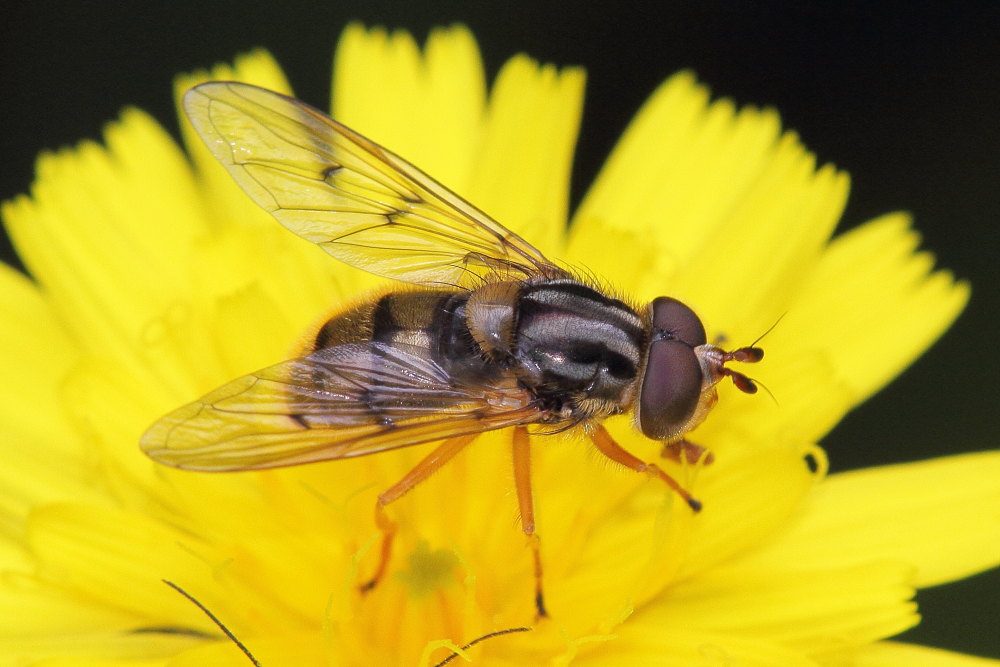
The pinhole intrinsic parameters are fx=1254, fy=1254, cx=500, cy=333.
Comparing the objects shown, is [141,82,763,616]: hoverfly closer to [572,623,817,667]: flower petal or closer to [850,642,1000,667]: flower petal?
[572,623,817,667]: flower petal

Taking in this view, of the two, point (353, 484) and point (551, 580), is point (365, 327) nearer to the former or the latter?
point (353, 484)

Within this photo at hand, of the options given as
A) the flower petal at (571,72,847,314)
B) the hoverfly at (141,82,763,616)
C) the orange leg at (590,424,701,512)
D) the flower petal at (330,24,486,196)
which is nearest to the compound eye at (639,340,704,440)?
the hoverfly at (141,82,763,616)

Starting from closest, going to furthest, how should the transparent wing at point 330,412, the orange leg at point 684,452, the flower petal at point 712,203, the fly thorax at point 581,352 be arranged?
1. the transparent wing at point 330,412
2. the fly thorax at point 581,352
3. the orange leg at point 684,452
4. the flower petal at point 712,203

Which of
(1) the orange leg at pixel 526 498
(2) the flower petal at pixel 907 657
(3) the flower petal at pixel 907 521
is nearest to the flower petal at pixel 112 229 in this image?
(1) the orange leg at pixel 526 498

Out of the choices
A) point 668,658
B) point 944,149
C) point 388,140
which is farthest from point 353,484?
point 944,149

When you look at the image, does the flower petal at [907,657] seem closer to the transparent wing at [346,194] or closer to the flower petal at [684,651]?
the flower petal at [684,651]

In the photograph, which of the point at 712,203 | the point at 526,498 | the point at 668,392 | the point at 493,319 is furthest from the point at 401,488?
the point at 712,203

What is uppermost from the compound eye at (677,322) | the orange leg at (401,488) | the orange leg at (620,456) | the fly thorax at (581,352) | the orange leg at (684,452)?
the compound eye at (677,322)
